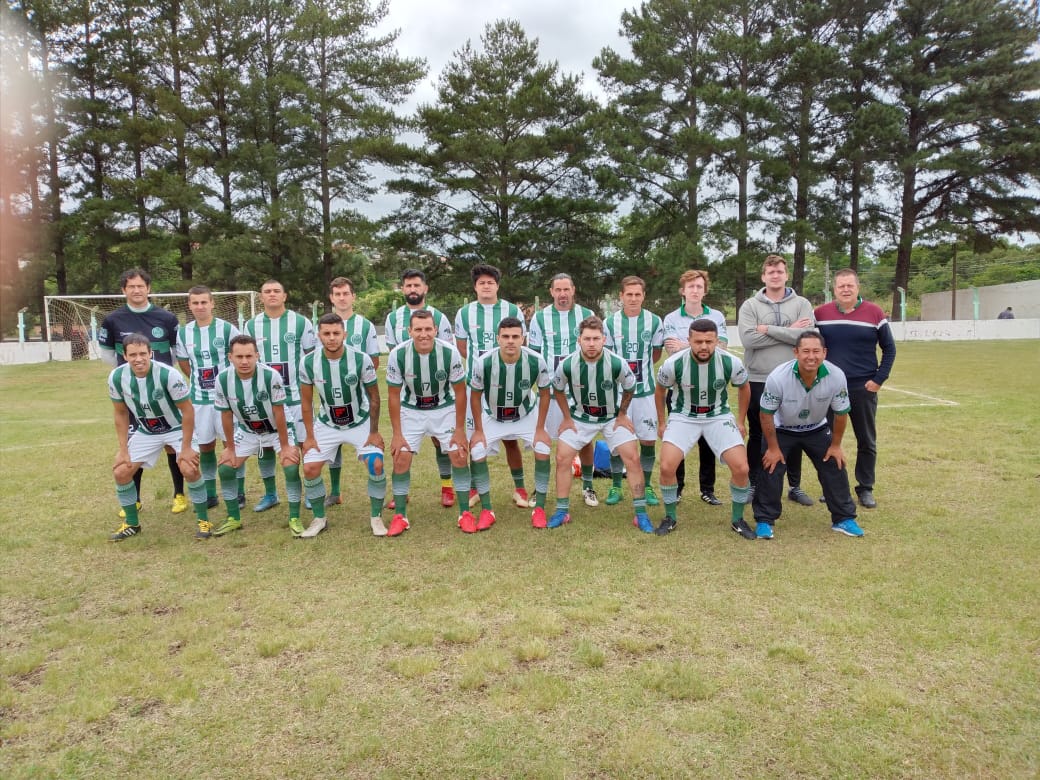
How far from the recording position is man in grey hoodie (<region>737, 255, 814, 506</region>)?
541cm

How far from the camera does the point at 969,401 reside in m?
10.6

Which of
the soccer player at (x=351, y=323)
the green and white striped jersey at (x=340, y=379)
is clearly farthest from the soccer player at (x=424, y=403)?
the soccer player at (x=351, y=323)

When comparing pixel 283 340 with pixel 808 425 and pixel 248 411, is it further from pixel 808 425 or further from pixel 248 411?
pixel 808 425

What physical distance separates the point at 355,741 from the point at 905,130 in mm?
33201

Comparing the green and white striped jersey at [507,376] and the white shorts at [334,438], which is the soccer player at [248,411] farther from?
the green and white striped jersey at [507,376]

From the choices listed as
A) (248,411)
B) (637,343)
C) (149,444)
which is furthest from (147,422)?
(637,343)

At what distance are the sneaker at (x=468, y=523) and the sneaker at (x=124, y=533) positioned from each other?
8.26ft

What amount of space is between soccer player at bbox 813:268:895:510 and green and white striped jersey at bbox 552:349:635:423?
1761 mm

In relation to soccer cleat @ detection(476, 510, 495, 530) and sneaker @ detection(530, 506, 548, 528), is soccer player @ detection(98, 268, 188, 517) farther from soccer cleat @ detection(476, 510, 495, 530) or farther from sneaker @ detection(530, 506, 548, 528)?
sneaker @ detection(530, 506, 548, 528)

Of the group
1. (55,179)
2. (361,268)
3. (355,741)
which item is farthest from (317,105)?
(355,741)

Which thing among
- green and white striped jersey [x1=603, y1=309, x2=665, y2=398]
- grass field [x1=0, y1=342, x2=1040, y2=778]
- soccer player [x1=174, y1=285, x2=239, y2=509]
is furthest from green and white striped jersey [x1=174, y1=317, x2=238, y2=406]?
green and white striped jersey [x1=603, y1=309, x2=665, y2=398]

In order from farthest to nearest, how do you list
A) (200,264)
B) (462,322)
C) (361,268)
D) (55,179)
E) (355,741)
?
(361,268) → (55,179) → (200,264) → (462,322) → (355,741)

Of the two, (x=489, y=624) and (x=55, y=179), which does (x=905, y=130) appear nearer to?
(x=489, y=624)

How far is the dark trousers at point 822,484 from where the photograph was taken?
4.86m
